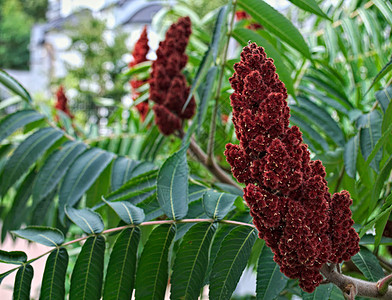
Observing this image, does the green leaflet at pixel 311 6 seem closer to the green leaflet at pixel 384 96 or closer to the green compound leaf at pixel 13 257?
the green leaflet at pixel 384 96

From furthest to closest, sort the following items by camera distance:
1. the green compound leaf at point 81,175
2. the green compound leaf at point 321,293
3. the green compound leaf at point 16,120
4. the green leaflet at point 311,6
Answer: the green compound leaf at point 16,120
the green compound leaf at point 81,175
the green leaflet at point 311,6
the green compound leaf at point 321,293

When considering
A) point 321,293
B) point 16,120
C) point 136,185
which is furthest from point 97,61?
point 321,293

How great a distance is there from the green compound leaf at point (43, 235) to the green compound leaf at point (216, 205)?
199mm

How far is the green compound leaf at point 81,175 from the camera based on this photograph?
798 millimetres

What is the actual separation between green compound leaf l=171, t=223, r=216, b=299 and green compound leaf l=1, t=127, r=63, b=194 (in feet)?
1.62

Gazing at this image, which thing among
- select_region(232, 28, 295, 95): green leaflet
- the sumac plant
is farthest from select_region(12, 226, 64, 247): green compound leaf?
select_region(232, 28, 295, 95): green leaflet

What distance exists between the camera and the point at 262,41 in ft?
2.19

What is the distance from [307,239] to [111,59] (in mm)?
11878

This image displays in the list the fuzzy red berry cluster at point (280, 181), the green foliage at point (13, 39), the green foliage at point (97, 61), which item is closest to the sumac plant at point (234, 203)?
the fuzzy red berry cluster at point (280, 181)

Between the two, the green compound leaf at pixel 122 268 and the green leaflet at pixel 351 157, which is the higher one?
the green leaflet at pixel 351 157

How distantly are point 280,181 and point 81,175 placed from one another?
0.51 metres

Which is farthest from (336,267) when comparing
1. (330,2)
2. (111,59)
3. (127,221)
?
(111,59)

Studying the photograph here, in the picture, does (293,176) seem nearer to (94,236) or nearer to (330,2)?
(94,236)

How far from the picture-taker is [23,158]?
89 centimetres
